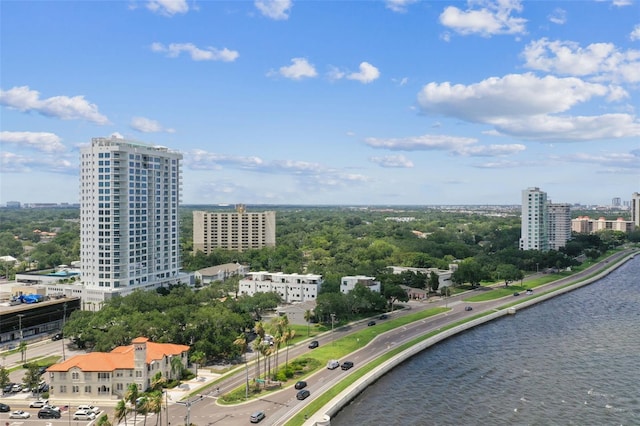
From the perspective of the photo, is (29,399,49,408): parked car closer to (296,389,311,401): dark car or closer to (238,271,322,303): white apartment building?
(296,389,311,401): dark car

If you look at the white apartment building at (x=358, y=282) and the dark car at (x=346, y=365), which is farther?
the white apartment building at (x=358, y=282)

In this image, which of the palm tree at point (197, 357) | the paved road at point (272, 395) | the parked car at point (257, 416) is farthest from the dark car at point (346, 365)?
the parked car at point (257, 416)

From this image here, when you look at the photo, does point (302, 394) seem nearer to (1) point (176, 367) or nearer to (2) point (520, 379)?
(1) point (176, 367)

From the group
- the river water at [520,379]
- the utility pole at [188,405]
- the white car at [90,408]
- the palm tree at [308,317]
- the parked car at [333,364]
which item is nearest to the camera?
the utility pole at [188,405]

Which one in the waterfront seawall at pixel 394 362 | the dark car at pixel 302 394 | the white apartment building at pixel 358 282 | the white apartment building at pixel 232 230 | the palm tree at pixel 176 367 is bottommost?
A: the waterfront seawall at pixel 394 362

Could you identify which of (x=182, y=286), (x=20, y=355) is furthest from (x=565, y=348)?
(x=20, y=355)

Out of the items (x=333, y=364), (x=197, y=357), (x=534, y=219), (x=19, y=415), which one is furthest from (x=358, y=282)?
(x=534, y=219)

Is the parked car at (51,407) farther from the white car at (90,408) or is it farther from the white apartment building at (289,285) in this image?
the white apartment building at (289,285)
